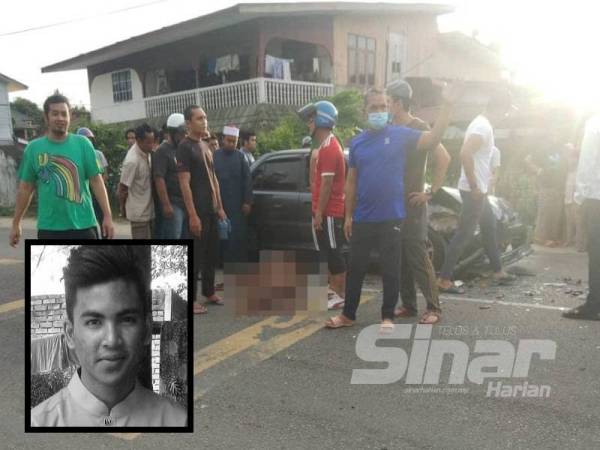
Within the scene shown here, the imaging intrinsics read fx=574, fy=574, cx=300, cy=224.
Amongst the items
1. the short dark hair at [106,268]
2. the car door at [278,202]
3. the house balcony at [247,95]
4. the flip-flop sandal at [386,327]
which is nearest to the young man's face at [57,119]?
the short dark hair at [106,268]

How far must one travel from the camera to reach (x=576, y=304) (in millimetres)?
5359

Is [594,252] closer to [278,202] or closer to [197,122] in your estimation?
[278,202]

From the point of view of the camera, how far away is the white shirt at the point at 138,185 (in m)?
5.23

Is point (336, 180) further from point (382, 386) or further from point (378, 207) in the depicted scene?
point (382, 386)

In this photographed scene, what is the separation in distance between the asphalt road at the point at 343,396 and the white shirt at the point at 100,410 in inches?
29.7

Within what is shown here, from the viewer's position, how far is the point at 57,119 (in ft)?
12.6

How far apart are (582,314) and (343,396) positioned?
8.23 feet

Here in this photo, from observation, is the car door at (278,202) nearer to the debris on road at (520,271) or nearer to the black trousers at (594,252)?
the debris on road at (520,271)

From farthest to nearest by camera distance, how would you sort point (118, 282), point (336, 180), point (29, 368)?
1. point (336, 180)
2. point (29, 368)
3. point (118, 282)

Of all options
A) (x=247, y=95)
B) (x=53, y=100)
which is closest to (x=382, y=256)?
(x=53, y=100)

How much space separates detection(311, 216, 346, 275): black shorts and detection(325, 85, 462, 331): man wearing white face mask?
0.49 meters

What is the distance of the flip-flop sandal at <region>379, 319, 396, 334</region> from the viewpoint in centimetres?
442

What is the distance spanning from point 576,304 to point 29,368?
15.9 ft

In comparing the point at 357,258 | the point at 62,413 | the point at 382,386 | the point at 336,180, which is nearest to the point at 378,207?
the point at 357,258
